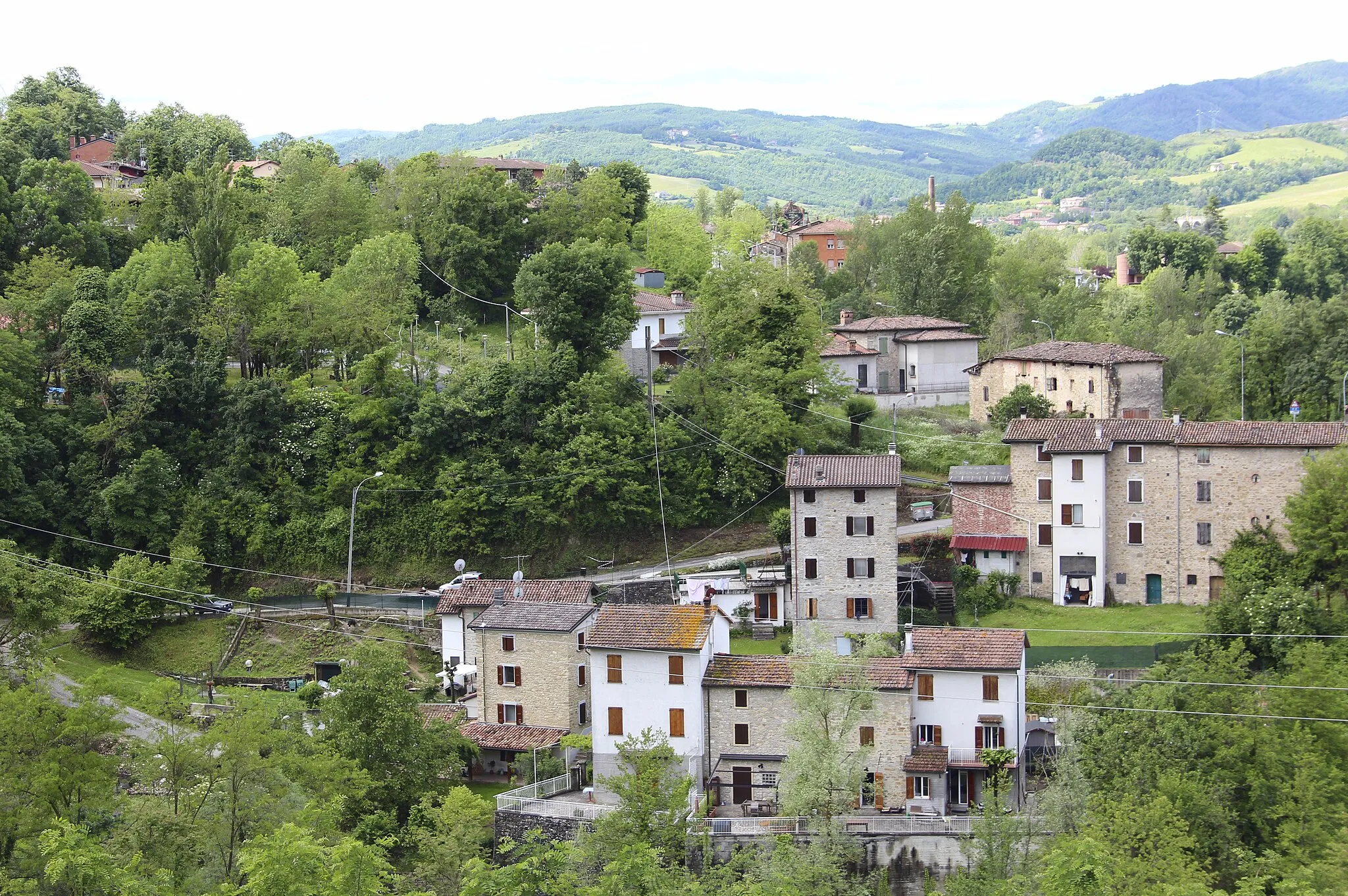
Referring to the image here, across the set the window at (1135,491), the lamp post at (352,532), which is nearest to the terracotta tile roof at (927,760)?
the window at (1135,491)

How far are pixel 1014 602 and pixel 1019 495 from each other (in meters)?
3.84

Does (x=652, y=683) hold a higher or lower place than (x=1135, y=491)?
lower

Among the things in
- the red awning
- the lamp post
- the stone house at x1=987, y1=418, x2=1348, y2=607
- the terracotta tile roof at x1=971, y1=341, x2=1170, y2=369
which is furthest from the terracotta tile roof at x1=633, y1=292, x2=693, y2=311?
the stone house at x1=987, y1=418, x2=1348, y2=607

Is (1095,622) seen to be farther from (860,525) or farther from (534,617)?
(534,617)

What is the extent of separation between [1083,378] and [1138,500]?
454 inches

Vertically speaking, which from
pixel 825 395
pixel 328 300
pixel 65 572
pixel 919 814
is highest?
pixel 328 300

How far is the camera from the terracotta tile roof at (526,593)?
45.4 m

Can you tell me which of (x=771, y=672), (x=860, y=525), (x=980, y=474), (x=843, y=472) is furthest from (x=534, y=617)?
(x=980, y=474)

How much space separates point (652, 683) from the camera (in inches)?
1560

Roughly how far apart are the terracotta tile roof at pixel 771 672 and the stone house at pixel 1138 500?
11663mm

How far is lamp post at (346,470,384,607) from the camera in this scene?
53.0 meters

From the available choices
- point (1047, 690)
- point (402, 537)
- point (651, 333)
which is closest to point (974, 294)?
point (651, 333)

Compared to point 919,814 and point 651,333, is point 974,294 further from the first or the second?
point 919,814

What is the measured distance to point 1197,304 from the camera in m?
94.2
